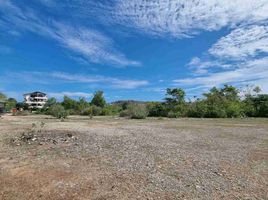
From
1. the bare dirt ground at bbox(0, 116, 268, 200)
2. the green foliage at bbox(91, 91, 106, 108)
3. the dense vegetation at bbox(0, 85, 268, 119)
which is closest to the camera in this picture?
the bare dirt ground at bbox(0, 116, 268, 200)

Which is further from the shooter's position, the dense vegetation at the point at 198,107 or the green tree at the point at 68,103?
the green tree at the point at 68,103

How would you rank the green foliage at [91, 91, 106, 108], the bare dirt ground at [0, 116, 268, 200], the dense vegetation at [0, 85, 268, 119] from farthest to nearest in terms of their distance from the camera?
the green foliage at [91, 91, 106, 108]
the dense vegetation at [0, 85, 268, 119]
the bare dirt ground at [0, 116, 268, 200]

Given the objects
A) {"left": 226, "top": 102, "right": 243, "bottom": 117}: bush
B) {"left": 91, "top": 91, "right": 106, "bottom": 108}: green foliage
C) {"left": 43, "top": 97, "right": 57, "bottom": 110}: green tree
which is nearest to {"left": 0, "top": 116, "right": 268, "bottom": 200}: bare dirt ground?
{"left": 226, "top": 102, "right": 243, "bottom": 117}: bush

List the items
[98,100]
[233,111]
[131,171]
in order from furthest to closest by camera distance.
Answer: [98,100] → [233,111] → [131,171]

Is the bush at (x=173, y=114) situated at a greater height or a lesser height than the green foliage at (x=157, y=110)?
lesser

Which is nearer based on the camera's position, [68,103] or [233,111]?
[233,111]

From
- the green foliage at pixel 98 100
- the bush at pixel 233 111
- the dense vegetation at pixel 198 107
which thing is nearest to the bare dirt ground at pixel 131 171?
the dense vegetation at pixel 198 107

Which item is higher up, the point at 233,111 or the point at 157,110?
the point at 157,110

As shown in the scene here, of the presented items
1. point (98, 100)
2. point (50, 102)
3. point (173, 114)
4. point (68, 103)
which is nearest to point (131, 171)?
point (173, 114)

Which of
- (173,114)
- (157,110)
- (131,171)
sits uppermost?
(157,110)

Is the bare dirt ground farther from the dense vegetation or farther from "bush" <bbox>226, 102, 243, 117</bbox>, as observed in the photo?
"bush" <bbox>226, 102, 243, 117</bbox>

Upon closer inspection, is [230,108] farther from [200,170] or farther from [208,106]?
[200,170]

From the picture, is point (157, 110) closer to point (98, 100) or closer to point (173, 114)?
point (173, 114)

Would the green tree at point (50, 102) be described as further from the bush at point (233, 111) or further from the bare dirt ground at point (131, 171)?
the bare dirt ground at point (131, 171)
